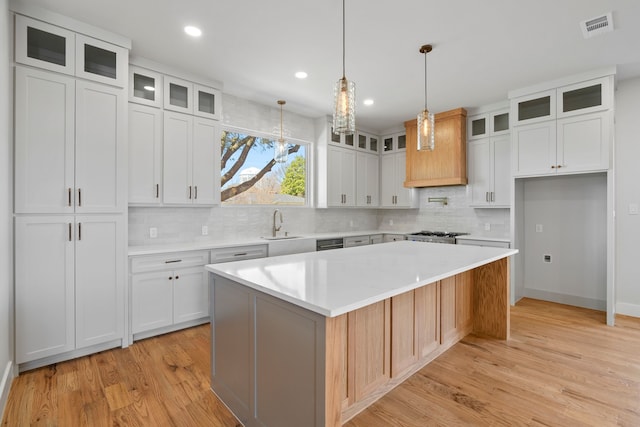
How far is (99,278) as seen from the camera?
273 cm

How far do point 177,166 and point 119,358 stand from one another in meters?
1.93

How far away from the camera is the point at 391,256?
2.56m

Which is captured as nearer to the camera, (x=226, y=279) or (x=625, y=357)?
(x=226, y=279)

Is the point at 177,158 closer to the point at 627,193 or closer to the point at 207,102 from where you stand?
the point at 207,102

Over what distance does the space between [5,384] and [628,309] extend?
598 cm

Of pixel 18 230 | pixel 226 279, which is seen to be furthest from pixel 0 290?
pixel 226 279

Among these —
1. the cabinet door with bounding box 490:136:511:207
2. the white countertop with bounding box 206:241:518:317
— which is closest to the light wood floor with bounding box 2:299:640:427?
the white countertop with bounding box 206:241:518:317

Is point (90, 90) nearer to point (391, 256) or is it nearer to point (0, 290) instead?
point (0, 290)

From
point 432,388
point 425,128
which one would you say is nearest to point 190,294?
point 432,388

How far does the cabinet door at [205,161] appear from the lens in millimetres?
3607

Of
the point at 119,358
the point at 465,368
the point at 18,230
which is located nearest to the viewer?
the point at 18,230

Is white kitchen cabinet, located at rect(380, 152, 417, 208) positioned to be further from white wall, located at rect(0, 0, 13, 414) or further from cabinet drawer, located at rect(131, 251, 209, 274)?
white wall, located at rect(0, 0, 13, 414)

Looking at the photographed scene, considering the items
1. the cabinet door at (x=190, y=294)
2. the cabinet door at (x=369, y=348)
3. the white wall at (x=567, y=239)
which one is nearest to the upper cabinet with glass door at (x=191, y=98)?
the cabinet door at (x=190, y=294)

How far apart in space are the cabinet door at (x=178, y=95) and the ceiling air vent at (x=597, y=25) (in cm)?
376
